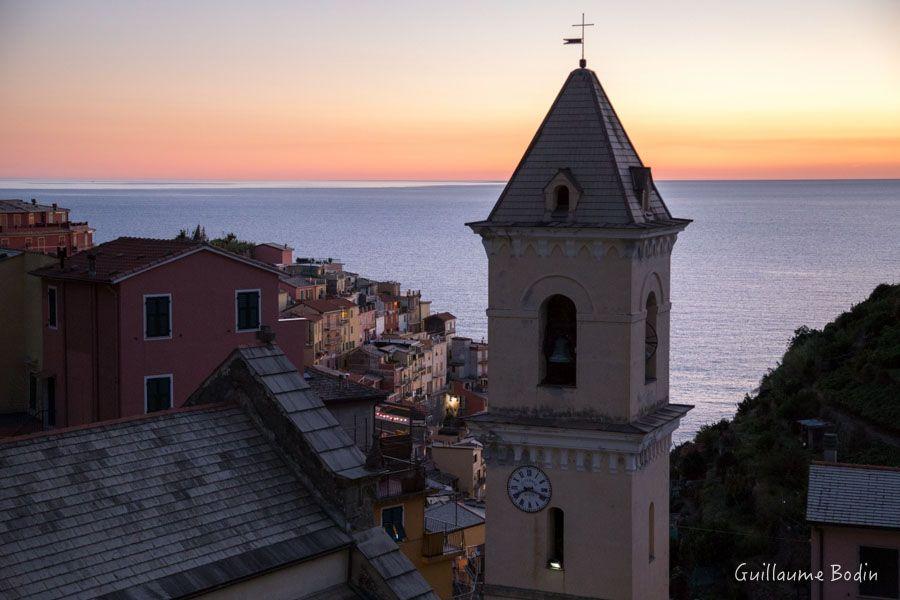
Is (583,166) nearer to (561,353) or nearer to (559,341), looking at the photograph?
(559,341)

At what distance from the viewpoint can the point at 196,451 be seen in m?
14.3

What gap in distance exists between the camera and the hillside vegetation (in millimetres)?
32406

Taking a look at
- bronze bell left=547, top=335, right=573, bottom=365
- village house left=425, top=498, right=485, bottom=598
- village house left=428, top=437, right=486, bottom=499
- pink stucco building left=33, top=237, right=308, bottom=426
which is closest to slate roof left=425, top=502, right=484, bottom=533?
village house left=425, top=498, right=485, bottom=598

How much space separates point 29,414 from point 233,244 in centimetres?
6571

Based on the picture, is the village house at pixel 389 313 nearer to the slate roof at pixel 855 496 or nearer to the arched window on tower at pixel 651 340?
the slate roof at pixel 855 496

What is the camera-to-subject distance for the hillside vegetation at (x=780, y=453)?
106ft

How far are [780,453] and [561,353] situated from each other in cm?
1976

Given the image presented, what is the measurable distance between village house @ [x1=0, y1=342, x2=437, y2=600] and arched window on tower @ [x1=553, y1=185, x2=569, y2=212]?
5.73 m

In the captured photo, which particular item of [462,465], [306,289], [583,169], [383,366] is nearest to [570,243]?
[583,169]


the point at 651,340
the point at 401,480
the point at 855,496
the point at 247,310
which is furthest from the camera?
the point at 247,310

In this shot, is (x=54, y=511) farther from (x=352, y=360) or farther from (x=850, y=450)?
(x=352, y=360)

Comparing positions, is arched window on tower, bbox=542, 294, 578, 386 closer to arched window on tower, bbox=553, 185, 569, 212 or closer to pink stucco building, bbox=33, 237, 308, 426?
arched window on tower, bbox=553, 185, 569, 212

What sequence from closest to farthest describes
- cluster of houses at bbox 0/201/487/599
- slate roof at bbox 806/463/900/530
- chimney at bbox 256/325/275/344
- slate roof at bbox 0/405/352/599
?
slate roof at bbox 0/405/352/599 < cluster of houses at bbox 0/201/487/599 < chimney at bbox 256/325/275/344 < slate roof at bbox 806/463/900/530

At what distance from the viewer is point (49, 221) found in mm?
103562
